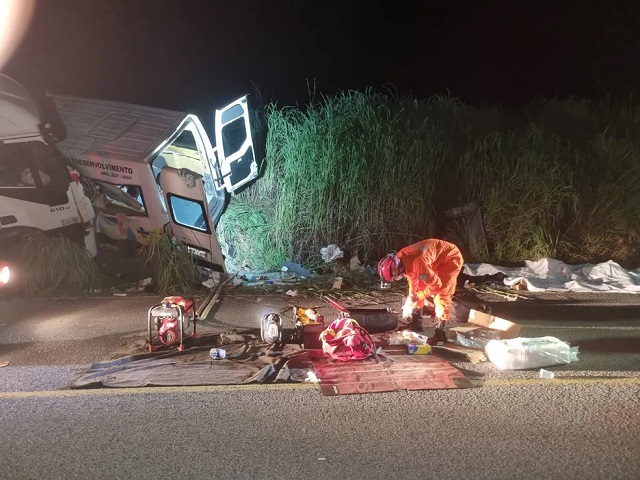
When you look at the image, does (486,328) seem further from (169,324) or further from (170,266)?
(170,266)

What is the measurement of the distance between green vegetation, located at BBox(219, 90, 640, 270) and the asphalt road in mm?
4847

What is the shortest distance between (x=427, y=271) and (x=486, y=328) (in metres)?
0.92

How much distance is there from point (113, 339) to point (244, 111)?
5.02m

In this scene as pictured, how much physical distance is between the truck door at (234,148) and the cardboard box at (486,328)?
4.85 meters

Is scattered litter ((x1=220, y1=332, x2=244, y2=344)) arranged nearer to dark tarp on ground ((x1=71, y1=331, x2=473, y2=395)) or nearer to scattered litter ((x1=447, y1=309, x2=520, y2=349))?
dark tarp on ground ((x1=71, y1=331, x2=473, y2=395))

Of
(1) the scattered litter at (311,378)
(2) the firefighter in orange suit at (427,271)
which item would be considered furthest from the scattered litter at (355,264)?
(1) the scattered litter at (311,378)

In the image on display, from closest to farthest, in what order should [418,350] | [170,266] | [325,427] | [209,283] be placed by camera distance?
[325,427]
[418,350]
[170,266]
[209,283]

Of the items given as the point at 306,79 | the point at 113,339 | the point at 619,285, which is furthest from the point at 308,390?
the point at 306,79

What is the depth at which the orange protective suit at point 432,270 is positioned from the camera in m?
6.78

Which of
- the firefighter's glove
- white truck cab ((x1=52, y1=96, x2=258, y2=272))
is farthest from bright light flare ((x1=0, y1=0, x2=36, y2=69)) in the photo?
→ the firefighter's glove

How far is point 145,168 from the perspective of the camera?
30.6 feet

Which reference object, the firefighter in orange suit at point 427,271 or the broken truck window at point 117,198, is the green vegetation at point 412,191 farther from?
the firefighter in orange suit at point 427,271

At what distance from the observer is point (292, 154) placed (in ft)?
36.4

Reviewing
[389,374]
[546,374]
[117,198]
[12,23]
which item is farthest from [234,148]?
[546,374]
